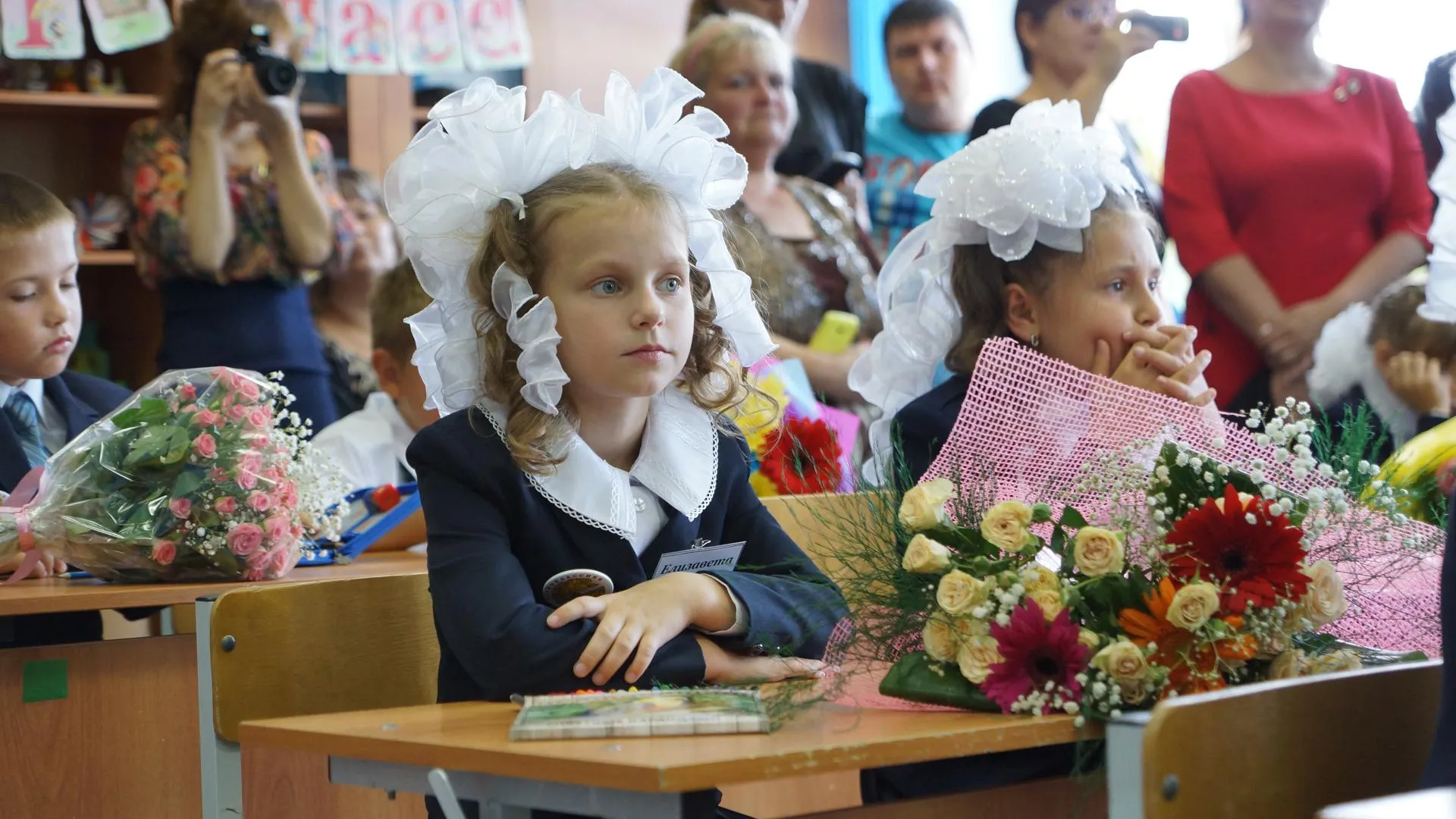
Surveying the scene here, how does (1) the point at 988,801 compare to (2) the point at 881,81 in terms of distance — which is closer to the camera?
(1) the point at 988,801

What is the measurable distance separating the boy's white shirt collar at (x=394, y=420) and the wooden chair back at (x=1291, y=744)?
93.9 inches

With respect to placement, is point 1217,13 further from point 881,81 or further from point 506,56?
point 506,56

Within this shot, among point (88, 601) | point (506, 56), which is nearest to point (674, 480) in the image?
point (88, 601)

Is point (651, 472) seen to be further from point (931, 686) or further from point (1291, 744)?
point (1291, 744)

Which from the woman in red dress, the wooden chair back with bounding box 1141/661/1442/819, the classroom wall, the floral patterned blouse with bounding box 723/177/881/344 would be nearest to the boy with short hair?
the floral patterned blouse with bounding box 723/177/881/344

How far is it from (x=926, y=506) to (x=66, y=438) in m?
2.10

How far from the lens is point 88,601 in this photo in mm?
2203

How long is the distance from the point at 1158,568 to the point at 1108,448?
206mm

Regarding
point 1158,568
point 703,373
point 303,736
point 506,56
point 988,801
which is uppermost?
point 506,56

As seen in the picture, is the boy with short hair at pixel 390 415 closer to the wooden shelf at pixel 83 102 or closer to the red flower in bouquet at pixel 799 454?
the red flower in bouquet at pixel 799 454

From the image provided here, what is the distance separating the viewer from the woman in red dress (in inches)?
136

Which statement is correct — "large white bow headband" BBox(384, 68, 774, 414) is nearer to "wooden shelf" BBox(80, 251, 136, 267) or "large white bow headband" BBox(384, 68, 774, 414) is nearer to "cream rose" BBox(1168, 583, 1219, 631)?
"cream rose" BBox(1168, 583, 1219, 631)

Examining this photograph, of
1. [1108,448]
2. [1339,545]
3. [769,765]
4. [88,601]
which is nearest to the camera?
[769,765]

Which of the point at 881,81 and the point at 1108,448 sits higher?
the point at 881,81
